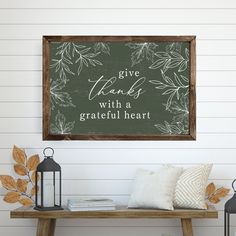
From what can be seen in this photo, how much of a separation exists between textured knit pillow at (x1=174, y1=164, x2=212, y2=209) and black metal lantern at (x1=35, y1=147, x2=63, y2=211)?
0.83 meters

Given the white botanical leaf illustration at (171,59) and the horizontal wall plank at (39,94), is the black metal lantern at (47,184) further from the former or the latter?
the white botanical leaf illustration at (171,59)

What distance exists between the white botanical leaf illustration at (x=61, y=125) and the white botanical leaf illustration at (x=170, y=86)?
69 centimetres

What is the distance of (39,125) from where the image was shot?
475cm

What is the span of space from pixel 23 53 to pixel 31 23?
232 millimetres

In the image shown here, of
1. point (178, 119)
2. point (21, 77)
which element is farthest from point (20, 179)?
point (178, 119)

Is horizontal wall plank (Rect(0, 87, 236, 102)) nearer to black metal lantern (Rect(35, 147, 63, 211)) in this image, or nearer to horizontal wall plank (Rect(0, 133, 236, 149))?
horizontal wall plank (Rect(0, 133, 236, 149))

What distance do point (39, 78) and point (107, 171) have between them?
0.86 meters

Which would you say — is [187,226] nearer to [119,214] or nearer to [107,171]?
[119,214]

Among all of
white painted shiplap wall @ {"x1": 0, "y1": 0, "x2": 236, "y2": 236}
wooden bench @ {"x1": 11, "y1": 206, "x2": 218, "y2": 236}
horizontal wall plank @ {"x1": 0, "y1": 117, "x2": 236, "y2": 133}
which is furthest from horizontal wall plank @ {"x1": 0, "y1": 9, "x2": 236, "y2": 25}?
wooden bench @ {"x1": 11, "y1": 206, "x2": 218, "y2": 236}

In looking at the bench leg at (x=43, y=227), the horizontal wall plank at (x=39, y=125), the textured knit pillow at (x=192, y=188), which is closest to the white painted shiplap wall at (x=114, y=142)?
the horizontal wall plank at (x=39, y=125)

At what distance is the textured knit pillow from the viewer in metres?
4.41

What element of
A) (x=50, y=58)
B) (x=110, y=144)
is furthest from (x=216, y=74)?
(x=50, y=58)

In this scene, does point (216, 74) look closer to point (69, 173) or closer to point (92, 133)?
point (92, 133)

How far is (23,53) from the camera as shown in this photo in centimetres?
477
